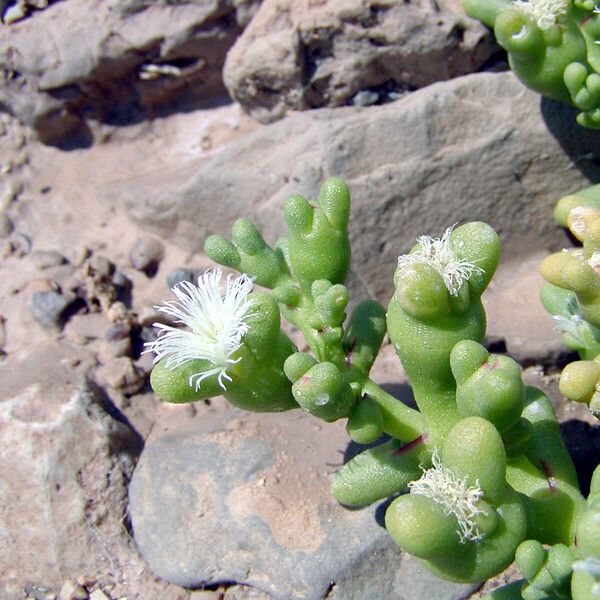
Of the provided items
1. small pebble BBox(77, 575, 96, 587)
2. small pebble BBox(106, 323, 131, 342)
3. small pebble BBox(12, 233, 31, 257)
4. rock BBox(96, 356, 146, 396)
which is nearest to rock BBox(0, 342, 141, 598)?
small pebble BBox(77, 575, 96, 587)

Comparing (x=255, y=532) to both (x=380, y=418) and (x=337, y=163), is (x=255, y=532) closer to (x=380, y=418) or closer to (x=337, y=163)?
(x=380, y=418)

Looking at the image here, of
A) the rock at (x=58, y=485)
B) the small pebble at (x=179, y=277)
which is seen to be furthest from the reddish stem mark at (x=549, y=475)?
the small pebble at (x=179, y=277)

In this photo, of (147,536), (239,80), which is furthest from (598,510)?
(239,80)

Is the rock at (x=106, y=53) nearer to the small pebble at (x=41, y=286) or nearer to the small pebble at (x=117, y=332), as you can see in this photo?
the small pebble at (x=41, y=286)

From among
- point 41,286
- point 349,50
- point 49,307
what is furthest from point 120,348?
point 349,50

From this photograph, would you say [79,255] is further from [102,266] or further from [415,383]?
[415,383]

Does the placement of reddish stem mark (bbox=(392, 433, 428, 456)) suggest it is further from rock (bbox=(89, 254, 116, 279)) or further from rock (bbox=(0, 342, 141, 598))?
rock (bbox=(89, 254, 116, 279))
